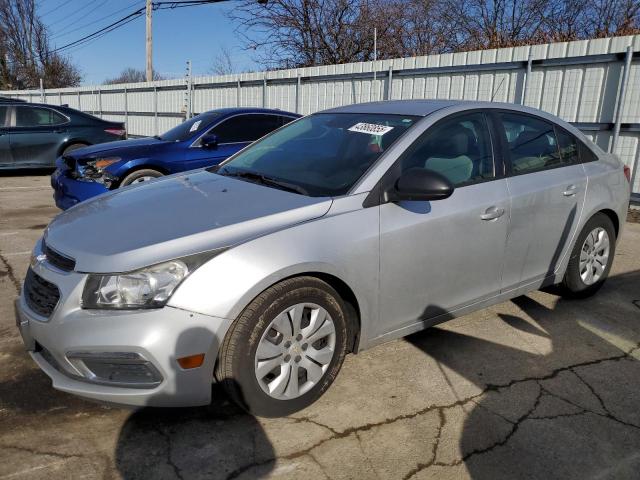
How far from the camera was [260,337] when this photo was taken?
97.9 inches

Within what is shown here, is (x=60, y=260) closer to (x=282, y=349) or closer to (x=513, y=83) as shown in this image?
(x=282, y=349)

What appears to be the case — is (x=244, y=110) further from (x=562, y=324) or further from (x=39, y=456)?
(x=39, y=456)

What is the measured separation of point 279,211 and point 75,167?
449 cm

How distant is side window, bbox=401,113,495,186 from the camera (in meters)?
3.21

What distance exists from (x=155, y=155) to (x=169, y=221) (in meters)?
4.14

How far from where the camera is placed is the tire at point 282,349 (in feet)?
8.04

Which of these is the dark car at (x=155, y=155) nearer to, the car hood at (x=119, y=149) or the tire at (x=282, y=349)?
the car hood at (x=119, y=149)

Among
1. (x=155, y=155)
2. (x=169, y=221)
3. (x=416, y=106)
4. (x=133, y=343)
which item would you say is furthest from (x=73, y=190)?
(x=133, y=343)

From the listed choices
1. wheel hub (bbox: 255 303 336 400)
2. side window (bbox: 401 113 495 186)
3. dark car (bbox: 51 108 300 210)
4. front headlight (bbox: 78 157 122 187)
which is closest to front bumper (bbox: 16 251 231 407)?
wheel hub (bbox: 255 303 336 400)

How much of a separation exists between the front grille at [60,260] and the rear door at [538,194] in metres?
2.60

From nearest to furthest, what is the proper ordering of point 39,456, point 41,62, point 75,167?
1. point 39,456
2. point 75,167
3. point 41,62

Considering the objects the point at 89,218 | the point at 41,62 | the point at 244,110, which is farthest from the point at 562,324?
the point at 41,62

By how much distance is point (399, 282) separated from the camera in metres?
2.98

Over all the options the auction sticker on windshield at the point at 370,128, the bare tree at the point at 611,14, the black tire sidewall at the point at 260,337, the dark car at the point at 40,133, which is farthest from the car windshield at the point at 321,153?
the bare tree at the point at 611,14
